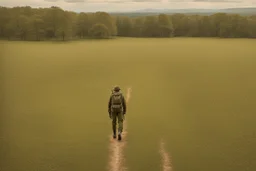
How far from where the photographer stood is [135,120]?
19.1 metres

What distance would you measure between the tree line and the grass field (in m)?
58.9

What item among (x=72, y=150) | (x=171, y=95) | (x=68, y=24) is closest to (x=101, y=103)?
(x=171, y=95)

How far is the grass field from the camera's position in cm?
1318

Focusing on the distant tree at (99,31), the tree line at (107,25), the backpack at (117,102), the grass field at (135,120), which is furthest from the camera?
the distant tree at (99,31)

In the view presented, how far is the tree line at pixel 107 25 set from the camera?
92.4 m

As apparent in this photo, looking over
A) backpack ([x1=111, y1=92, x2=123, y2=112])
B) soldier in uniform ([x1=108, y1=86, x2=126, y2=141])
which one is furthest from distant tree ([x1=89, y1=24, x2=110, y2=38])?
backpack ([x1=111, y1=92, x2=123, y2=112])

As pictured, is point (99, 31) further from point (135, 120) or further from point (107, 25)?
point (135, 120)

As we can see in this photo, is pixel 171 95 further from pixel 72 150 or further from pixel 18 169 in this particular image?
pixel 18 169

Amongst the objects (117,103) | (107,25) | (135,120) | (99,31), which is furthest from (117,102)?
(107,25)

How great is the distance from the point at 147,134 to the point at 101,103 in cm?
812

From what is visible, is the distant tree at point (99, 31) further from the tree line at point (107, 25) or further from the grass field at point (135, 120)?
the grass field at point (135, 120)

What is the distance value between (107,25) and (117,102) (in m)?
89.0

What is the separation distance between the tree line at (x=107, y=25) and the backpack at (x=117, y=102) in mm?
73468

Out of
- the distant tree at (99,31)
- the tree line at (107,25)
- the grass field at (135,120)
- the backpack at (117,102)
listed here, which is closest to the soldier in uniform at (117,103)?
the backpack at (117,102)
